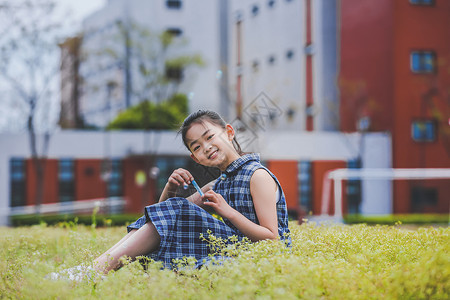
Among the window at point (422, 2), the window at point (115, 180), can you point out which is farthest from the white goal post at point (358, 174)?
the window at point (115, 180)

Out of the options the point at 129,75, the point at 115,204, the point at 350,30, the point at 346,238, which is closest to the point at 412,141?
the point at 350,30

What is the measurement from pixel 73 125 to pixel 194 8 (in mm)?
9727

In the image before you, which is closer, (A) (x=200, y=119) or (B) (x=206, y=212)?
(B) (x=206, y=212)

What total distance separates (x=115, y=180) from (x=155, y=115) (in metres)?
5.93

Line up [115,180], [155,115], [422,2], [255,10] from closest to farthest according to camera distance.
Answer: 1. [115,180]
2. [422,2]
3. [155,115]
4. [255,10]

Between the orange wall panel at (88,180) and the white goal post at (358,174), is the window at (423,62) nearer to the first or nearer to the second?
the white goal post at (358,174)

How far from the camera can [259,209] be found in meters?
2.80

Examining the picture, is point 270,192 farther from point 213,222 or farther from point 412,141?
point 412,141

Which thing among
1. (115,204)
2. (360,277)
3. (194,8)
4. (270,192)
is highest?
(194,8)

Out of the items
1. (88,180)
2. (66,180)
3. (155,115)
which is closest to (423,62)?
(155,115)

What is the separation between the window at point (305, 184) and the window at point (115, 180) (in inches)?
261

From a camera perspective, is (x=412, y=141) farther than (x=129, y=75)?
No

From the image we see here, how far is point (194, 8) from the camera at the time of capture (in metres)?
28.2

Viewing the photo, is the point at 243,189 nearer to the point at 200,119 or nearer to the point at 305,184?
the point at 200,119
